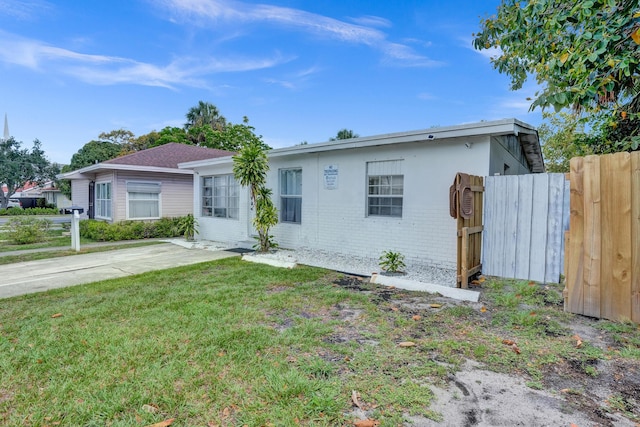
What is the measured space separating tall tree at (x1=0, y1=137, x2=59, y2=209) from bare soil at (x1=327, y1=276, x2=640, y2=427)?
136 feet

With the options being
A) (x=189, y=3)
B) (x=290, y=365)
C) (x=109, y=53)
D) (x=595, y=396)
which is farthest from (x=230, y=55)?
(x=595, y=396)

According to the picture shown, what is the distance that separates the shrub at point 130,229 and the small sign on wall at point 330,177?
6.85 meters

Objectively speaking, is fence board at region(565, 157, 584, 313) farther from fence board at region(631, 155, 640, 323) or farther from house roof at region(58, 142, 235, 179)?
house roof at region(58, 142, 235, 179)

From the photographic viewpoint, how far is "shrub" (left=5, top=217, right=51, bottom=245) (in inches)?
455

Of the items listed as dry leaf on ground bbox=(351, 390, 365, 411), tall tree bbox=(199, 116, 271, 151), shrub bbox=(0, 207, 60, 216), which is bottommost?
dry leaf on ground bbox=(351, 390, 365, 411)

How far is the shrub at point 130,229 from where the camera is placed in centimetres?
1207

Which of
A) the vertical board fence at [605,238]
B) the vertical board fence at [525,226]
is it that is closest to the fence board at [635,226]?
the vertical board fence at [605,238]

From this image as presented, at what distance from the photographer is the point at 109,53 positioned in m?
12.8

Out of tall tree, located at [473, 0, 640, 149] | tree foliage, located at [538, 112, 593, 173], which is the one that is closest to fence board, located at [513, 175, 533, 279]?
tall tree, located at [473, 0, 640, 149]

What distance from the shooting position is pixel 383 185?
740 centimetres

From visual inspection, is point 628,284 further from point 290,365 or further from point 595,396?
point 290,365

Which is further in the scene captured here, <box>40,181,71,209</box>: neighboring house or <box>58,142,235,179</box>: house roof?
<box>40,181,71,209</box>: neighboring house

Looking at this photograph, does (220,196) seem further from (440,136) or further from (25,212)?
(25,212)

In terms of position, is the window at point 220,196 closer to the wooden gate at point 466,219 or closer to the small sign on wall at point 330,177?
the small sign on wall at point 330,177
